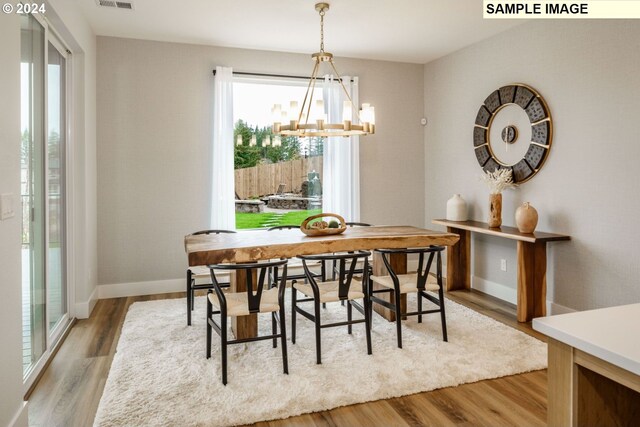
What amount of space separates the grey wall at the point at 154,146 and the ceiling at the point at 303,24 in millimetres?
183

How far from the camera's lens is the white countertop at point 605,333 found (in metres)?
0.95

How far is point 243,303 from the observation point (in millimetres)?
2918

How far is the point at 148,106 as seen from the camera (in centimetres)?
476

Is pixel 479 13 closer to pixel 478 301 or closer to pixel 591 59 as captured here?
pixel 591 59

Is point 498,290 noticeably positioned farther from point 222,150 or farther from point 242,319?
point 222,150

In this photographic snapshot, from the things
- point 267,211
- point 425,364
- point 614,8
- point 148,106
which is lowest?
point 425,364

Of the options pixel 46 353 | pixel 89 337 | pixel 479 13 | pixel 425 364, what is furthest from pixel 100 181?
pixel 479 13

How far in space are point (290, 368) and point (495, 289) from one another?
272cm

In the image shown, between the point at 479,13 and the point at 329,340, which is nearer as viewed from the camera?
the point at 329,340

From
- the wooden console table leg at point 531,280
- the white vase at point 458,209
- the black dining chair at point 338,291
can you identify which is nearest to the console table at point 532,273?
the wooden console table leg at point 531,280

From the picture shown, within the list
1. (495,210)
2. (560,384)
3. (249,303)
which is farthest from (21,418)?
(495,210)

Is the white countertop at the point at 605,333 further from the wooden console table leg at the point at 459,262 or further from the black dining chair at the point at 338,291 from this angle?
the wooden console table leg at the point at 459,262

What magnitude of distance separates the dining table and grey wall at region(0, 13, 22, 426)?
1.02 m

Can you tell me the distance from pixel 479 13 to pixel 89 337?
426cm
